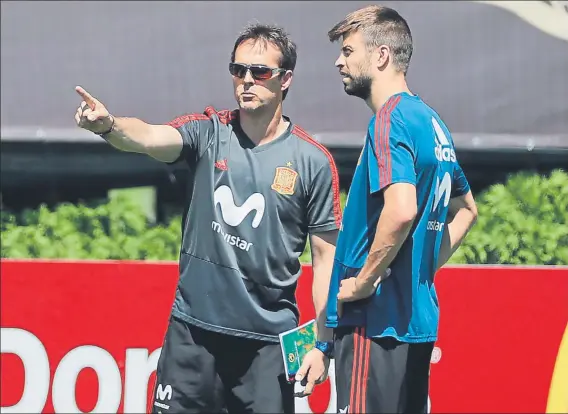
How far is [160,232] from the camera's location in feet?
20.6

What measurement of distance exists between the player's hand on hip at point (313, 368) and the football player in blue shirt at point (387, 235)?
29 centimetres

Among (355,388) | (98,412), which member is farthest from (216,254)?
(98,412)

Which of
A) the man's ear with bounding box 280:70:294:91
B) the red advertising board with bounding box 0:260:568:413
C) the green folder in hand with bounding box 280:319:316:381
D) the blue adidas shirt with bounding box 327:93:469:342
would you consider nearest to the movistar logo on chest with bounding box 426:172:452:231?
the blue adidas shirt with bounding box 327:93:469:342

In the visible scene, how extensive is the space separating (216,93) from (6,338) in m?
2.14

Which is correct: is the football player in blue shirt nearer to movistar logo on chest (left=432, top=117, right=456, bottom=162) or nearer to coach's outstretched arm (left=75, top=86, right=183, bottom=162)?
movistar logo on chest (left=432, top=117, right=456, bottom=162)

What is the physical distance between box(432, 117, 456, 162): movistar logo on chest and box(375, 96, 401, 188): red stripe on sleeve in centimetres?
20

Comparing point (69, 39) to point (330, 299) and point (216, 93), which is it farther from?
point (330, 299)

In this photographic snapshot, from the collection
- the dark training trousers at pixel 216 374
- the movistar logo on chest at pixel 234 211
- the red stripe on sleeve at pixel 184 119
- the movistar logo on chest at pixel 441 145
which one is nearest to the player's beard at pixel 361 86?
the movistar logo on chest at pixel 441 145

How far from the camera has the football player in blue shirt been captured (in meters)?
3.36

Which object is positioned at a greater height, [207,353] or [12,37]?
[12,37]

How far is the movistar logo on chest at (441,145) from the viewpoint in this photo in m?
3.52

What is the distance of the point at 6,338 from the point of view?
5637 mm

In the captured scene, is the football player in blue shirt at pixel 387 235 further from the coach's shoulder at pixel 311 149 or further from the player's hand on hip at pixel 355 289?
the coach's shoulder at pixel 311 149

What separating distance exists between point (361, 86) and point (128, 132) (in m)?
0.91
